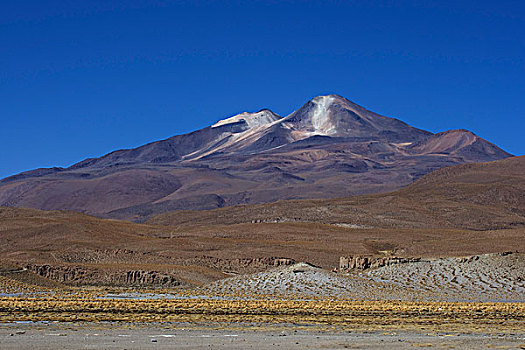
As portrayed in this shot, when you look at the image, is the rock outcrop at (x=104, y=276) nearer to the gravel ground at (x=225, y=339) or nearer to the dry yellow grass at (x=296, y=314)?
the dry yellow grass at (x=296, y=314)

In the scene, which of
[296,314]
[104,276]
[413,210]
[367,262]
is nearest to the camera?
[296,314]

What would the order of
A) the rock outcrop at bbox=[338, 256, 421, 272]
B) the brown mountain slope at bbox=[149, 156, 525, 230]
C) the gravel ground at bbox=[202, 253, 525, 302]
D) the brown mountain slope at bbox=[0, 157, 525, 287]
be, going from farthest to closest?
the brown mountain slope at bbox=[149, 156, 525, 230] → the brown mountain slope at bbox=[0, 157, 525, 287] → the rock outcrop at bbox=[338, 256, 421, 272] → the gravel ground at bbox=[202, 253, 525, 302]

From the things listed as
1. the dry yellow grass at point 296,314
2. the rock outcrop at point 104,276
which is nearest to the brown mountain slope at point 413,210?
the rock outcrop at point 104,276

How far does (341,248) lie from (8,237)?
38.3m

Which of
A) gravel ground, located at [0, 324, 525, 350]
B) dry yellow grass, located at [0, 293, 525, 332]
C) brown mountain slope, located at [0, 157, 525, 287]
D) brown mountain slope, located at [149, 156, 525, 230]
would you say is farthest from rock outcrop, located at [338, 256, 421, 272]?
brown mountain slope, located at [149, 156, 525, 230]

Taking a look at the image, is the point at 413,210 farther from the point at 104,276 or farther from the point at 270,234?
the point at 104,276

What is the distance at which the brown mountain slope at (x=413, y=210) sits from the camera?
13388 cm

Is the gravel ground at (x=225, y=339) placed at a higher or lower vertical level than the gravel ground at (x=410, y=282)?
lower

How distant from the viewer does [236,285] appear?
147 feet

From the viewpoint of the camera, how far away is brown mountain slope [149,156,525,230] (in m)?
134

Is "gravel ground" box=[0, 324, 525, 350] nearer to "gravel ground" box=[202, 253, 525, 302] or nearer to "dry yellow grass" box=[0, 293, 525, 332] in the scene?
"dry yellow grass" box=[0, 293, 525, 332]

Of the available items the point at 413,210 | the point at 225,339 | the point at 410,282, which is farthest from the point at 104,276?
the point at 413,210

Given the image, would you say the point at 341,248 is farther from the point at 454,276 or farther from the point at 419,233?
the point at 454,276

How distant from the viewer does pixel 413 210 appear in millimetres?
140500
